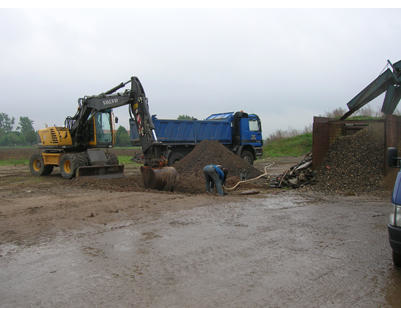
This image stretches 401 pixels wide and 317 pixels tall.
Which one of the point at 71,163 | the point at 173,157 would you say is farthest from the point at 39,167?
the point at 173,157

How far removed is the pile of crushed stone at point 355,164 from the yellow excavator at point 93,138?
596cm

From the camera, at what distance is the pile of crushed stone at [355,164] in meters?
12.1

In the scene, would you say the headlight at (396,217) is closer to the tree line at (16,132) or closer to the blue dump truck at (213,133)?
the blue dump truck at (213,133)

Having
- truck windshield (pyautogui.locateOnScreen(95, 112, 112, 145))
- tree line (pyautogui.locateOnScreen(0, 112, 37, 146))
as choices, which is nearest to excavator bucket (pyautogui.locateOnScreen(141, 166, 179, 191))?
truck windshield (pyautogui.locateOnScreen(95, 112, 112, 145))

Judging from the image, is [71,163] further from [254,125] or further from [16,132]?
[16,132]

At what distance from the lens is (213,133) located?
68.3 feet

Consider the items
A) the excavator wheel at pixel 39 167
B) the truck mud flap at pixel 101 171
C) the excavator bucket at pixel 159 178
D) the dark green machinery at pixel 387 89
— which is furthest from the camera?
the excavator wheel at pixel 39 167

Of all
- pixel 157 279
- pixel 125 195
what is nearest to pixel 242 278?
pixel 157 279

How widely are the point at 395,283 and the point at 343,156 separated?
9.30 meters

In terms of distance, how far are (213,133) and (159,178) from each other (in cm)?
876

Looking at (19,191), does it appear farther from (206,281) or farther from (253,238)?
(206,281)

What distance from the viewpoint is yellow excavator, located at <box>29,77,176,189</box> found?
1410 cm

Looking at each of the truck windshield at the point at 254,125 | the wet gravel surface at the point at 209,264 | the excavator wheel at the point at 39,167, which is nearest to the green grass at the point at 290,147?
the truck windshield at the point at 254,125

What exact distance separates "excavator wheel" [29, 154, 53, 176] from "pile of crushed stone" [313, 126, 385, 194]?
42.1ft
